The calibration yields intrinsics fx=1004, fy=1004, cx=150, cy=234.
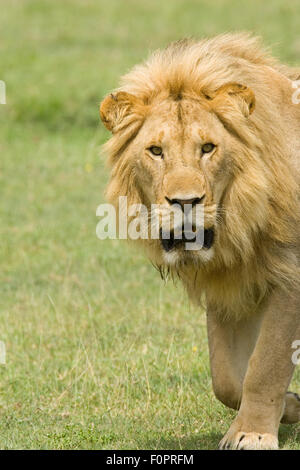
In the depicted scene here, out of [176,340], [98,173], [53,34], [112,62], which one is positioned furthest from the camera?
[53,34]

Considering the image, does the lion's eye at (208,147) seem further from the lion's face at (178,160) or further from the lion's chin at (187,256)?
the lion's chin at (187,256)

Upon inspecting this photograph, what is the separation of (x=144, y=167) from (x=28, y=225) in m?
5.20

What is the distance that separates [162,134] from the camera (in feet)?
13.6

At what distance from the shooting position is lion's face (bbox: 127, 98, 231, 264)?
4.00 m

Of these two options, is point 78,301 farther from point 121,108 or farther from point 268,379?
point 121,108

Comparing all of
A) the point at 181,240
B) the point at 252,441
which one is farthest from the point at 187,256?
the point at 252,441

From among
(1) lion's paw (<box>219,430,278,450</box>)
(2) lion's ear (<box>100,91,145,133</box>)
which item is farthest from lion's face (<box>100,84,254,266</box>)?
(1) lion's paw (<box>219,430,278,450</box>)

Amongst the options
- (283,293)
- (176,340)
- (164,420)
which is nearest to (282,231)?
(283,293)

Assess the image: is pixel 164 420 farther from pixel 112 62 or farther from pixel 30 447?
pixel 112 62

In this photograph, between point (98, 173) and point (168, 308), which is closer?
point (168, 308)

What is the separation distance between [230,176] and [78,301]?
326 centimetres

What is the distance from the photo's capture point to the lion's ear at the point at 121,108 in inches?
170

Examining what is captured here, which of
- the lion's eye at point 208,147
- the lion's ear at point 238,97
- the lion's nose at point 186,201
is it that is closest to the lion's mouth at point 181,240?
the lion's nose at point 186,201

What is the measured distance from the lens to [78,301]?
7.26 metres
